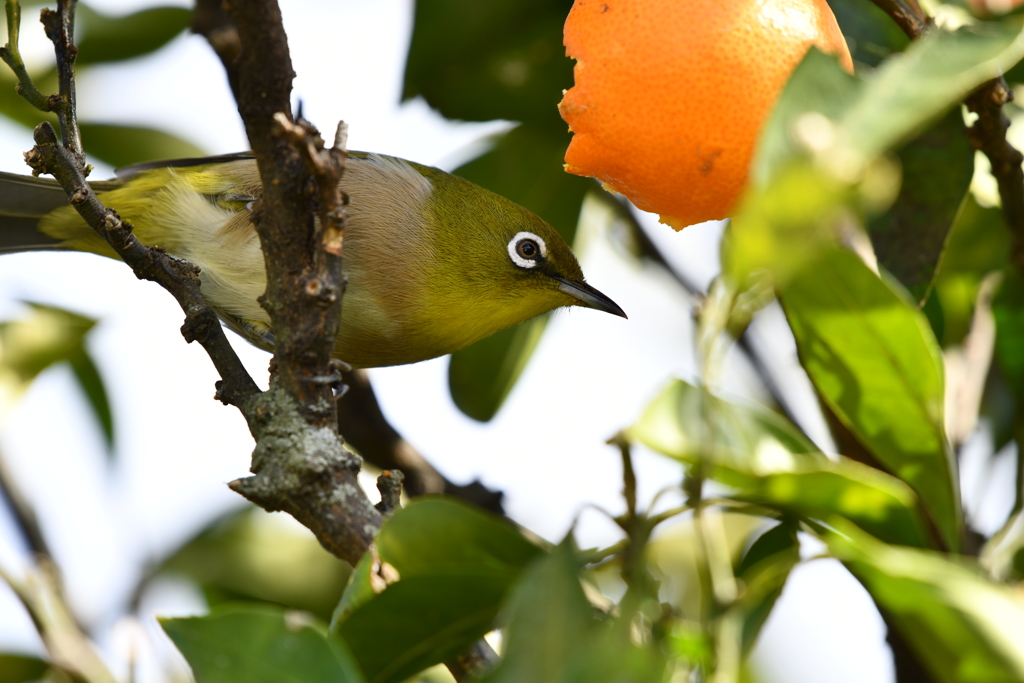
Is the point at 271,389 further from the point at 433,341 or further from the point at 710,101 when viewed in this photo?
the point at 433,341

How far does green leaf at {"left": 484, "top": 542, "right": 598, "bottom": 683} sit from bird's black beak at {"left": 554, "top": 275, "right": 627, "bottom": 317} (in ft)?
8.80

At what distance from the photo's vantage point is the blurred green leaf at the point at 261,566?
10.8 feet

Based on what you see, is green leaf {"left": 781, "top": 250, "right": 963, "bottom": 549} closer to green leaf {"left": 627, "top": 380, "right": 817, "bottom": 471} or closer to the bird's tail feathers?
green leaf {"left": 627, "top": 380, "right": 817, "bottom": 471}

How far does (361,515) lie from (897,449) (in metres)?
1.13

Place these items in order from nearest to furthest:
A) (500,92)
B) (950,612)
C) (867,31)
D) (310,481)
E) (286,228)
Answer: (950,612), (286,228), (310,481), (867,31), (500,92)

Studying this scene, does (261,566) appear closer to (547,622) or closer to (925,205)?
(547,622)

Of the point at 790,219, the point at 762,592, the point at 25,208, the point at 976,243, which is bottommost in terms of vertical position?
the point at 25,208

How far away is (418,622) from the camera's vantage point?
61.4 inches

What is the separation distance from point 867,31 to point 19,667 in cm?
331

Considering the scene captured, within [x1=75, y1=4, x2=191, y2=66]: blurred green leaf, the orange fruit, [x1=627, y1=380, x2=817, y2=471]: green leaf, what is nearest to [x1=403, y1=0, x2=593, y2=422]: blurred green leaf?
[x1=75, y1=4, x2=191, y2=66]: blurred green leaf

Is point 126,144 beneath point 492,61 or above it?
beneath

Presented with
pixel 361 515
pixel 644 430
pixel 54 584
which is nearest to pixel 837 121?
pixel 644 430

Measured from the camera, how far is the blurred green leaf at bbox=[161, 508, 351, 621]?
330cm

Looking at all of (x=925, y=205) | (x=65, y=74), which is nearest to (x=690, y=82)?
(x=925, y=205)
